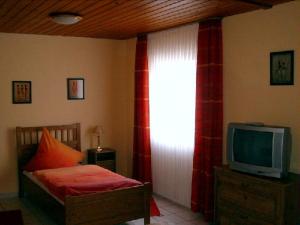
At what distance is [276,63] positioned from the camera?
3762 mm

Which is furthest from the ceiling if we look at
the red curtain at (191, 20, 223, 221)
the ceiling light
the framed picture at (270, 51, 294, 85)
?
the framed picture at (270, 51, 294, 85)

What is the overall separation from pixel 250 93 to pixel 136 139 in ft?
7.71

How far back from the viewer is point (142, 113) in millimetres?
5715

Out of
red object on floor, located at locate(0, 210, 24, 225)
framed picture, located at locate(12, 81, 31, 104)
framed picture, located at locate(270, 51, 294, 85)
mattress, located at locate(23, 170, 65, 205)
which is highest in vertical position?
framed picture, located at locate(270, 51, 294, 85)

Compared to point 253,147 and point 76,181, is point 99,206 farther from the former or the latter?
point 253,147

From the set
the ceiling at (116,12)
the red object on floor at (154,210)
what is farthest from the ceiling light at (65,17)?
the red object on floor at (154,210)

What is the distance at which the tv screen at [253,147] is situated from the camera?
11.4 feet

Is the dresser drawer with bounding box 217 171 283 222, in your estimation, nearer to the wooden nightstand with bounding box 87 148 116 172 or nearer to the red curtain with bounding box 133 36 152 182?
the red curtain with bounding box 133 36 152 182

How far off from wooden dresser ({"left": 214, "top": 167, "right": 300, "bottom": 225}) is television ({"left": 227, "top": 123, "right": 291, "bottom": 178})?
0.09 m

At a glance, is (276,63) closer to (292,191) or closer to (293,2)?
(293,2)

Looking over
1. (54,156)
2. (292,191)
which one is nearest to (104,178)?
(54,156)

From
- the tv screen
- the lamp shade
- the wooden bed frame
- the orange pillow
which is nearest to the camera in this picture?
the tv screen

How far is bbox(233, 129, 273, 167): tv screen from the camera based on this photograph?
3477 mm

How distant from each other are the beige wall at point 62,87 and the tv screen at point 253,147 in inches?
113
